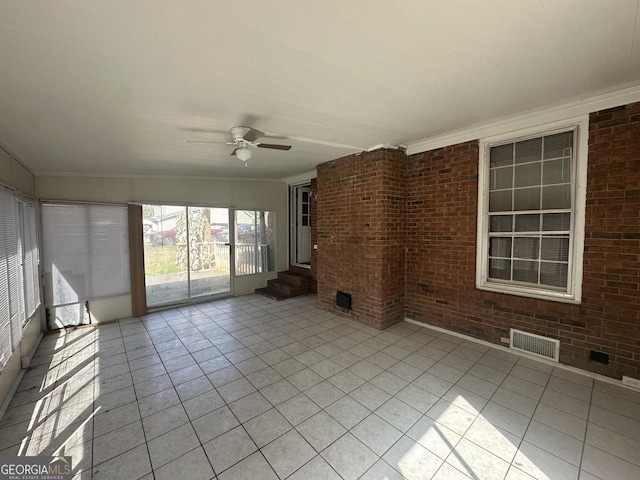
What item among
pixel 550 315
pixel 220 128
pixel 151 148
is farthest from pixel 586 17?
pixel 151 148

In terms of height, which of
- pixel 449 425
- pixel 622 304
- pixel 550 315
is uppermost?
pixel 622 304

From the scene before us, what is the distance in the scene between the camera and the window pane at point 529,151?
3.08 m

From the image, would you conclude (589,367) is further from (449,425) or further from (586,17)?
(586,17)

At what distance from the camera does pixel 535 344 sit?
3.08 meters

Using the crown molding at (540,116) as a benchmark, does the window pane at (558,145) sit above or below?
below

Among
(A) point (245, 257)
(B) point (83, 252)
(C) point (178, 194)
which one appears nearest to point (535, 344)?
(A) point (245, 257)

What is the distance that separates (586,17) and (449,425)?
2961mm

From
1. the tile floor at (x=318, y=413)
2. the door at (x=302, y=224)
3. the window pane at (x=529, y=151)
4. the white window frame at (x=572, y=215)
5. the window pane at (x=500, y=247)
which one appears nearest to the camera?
the tile floor at (x=318, y=413)

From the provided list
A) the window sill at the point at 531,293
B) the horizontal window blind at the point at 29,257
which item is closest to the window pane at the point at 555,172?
the window sill at the point at 531,293

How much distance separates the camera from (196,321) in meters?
4.48

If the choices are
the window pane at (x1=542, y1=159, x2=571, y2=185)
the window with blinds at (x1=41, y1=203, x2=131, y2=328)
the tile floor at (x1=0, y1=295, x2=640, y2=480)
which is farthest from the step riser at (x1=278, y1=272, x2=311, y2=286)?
the window pane at (x1=542, y1=159, x2=571, y2=185)

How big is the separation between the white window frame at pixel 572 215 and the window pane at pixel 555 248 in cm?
8

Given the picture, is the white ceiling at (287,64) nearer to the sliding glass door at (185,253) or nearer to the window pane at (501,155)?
the window pane at (501,155)

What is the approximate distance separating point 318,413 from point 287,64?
2789mm
